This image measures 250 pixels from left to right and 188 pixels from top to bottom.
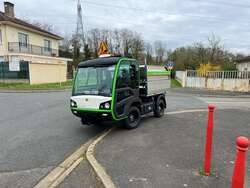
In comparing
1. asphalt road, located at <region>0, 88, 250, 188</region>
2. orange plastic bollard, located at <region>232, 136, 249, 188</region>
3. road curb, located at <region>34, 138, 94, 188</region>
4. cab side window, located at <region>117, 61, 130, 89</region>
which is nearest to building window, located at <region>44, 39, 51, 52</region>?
asphalt road, located at <region>0, 88, 250, 188</region>

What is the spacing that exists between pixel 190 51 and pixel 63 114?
36007 millimetres

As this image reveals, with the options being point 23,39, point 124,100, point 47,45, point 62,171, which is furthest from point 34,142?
point 47,45

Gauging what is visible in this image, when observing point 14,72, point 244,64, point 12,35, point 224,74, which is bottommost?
point 224,74

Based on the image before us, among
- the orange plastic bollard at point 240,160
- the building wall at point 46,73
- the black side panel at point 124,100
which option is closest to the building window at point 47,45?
the building wall at point 46,73

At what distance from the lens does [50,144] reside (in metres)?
5.36

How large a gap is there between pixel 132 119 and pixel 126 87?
1.12 metres

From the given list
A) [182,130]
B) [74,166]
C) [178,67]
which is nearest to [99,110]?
[74,166]

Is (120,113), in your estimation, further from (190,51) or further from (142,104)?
(190,51)

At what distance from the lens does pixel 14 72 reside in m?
22.2

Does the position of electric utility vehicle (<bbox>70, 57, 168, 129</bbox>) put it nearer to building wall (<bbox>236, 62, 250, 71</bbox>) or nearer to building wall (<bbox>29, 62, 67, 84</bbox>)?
building wall (<bbox>29, 62, 67, 84</bbox>)

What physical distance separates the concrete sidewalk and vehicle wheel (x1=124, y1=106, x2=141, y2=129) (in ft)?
0.70

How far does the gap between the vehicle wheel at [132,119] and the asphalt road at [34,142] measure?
3.10 ft

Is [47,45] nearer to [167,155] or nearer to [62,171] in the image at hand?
[62,171]

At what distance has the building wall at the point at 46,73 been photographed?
2272 centimetres
